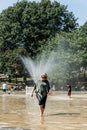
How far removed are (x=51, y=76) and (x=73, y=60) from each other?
4104 mm

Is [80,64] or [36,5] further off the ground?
[36,5]

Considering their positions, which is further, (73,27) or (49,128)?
(73,27)

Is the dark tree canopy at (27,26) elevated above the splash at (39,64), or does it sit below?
above

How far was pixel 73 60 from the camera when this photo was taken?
2356 inches

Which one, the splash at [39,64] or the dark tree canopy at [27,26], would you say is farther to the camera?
the dark tree canopy at [27,26]

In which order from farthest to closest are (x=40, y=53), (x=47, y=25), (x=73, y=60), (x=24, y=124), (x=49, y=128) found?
(x=47, y=25), (x=40, y=53), (x=73, y=60), (x=24, y=124), (x=49, y=128)

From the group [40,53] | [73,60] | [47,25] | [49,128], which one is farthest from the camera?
[47,25]

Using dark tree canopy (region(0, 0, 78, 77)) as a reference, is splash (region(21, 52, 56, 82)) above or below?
below

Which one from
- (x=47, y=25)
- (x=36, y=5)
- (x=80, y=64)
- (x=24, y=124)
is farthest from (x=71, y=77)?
(x=24, y=124)

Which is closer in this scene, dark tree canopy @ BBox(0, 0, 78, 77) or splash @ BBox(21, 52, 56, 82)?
splash @ BBox(21, 52, 56, 82)

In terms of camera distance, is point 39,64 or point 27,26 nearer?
point 39,64

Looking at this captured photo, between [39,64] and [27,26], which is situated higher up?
[27,26]

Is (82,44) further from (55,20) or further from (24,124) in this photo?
(24,124)

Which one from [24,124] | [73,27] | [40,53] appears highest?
[73,27]
